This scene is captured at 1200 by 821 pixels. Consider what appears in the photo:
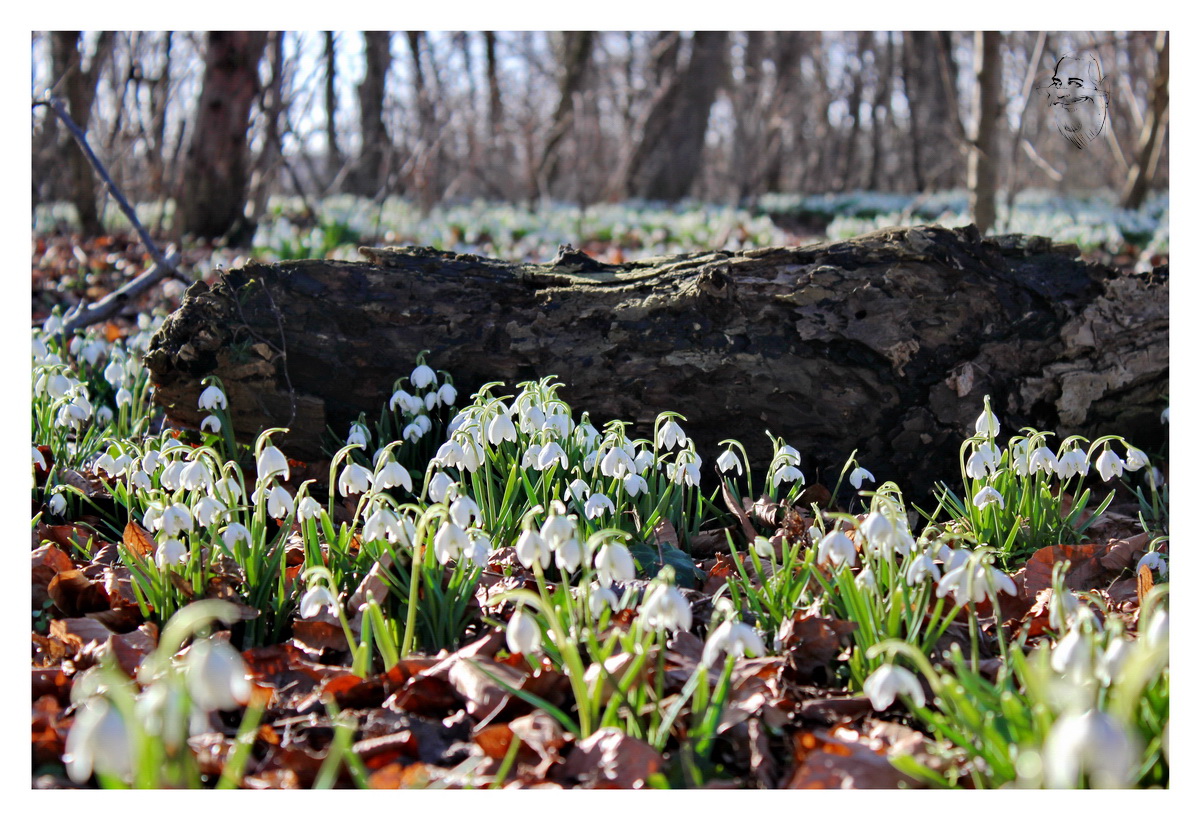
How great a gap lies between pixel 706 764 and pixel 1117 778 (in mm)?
595

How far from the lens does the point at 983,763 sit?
1416 mm

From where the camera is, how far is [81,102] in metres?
8.45

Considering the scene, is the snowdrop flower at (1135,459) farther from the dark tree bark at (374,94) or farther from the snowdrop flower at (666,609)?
the dark tree bark at (374,94)

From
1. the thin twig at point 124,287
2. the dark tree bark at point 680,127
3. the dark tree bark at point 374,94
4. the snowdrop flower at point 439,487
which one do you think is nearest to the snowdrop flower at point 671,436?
the snowdrop flower at point 439,487

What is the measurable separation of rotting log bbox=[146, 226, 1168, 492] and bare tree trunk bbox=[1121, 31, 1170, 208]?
A: 259 inches

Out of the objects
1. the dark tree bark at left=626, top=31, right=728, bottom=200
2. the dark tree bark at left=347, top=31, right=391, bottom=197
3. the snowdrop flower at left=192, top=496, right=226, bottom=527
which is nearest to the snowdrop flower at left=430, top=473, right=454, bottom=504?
the snowdrop flower at left=192, top=496, right=226, bottom=527

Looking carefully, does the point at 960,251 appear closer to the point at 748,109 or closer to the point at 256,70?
the point at 256,70

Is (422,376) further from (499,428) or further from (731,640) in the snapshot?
(731,640)

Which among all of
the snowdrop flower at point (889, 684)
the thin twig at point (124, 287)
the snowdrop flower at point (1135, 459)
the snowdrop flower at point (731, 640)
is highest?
the thin twig at point (124, 287)

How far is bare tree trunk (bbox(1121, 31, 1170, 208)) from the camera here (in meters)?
8.84

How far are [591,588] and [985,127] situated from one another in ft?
21.4

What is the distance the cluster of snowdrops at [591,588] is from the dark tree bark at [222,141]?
489cm

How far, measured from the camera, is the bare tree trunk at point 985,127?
6.78 m

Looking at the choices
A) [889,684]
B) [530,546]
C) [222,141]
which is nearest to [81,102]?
[222,141]
